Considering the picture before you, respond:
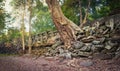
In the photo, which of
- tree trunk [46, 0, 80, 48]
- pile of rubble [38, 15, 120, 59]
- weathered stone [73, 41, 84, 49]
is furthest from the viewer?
tree trunk [46, 0, 80, 48]

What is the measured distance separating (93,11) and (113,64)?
17.1m

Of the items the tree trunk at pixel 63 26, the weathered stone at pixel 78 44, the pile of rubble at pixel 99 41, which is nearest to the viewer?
the pile of rubble at pixel 99 41

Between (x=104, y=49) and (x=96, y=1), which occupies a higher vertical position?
(x=96, y=1)

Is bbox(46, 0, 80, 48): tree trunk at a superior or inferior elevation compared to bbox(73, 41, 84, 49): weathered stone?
superior

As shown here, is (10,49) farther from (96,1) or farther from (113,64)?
(113,64)

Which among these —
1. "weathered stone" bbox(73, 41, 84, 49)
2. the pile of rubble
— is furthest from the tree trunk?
"weathered stone" bbox(73, 41, 84, 49)

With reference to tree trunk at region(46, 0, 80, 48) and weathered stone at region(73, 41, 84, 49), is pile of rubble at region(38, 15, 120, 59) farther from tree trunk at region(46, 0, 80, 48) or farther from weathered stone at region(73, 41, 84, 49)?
tree trunk at region(46, 0, 80, 48)

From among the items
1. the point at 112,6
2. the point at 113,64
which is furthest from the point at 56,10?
the point at 113,64

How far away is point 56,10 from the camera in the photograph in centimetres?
1569

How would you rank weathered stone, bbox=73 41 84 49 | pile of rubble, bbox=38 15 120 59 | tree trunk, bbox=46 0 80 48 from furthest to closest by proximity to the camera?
tree trunk, bbox=46 0 80 48
weathered stone, bbox=73 41 84 49
pile of rubble, bbox=38 15 120 59

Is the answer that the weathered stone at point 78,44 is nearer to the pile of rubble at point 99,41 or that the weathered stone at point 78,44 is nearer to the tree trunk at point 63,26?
the pile of rubble at point 99,41

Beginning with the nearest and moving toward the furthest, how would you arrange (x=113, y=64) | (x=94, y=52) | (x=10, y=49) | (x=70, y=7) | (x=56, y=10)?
(x=113, y=64) → (x=94, y=52) → (x=56, y=10) → (x=70, y=7) → (x=10, y=49)

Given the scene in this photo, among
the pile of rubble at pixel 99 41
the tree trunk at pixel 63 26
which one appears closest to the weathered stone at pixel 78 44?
the pile of rubble at pixel 99 41

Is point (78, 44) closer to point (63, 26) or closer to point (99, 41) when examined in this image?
point (99, 41)
